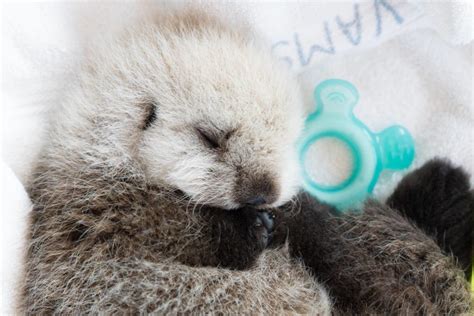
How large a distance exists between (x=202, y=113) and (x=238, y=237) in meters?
0.37

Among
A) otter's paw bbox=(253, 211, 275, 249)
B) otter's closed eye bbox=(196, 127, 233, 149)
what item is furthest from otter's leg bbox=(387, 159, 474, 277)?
otter's closed eye bbox=(196, 127, 233, 149)

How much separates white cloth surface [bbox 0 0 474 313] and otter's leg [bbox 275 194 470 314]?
1.19ft

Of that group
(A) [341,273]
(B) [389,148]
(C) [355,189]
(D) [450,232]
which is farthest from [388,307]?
(B) [389,148]

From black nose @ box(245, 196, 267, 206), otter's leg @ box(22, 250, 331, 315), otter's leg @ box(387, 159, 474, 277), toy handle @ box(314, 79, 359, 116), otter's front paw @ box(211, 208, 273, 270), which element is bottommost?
otter's leg @ box(22, 250, 331, 315)

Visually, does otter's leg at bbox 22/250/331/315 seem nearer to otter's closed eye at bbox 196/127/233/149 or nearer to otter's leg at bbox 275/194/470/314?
otter's leg at bbox 275/194/470/314

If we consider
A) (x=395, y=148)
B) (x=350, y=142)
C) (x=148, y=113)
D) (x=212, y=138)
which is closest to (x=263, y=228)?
(x=212, y=138)

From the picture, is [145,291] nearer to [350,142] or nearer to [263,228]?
[263,228]

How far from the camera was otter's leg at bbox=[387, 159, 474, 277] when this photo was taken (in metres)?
1.74

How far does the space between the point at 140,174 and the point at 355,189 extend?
2.73 ft

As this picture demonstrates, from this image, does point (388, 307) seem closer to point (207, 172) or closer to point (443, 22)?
point (207, 172)

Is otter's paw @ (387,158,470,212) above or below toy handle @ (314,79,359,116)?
below

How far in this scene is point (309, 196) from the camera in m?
1.70

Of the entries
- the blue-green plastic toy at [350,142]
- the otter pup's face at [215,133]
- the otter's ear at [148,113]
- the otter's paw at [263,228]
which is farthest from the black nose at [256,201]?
the blue-green plastic toy at [350,142]

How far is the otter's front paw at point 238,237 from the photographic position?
60.2 inches
